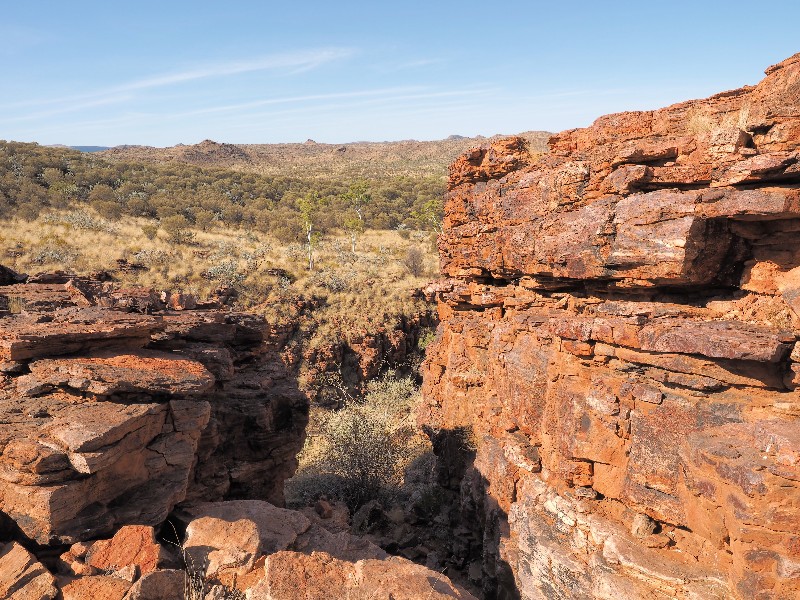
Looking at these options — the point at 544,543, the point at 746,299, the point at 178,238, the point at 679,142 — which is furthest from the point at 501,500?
the point at 178,238

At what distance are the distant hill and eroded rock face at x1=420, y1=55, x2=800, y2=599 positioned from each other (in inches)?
2593

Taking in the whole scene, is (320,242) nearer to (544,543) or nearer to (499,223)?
(499,223)

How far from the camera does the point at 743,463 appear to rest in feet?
17.6

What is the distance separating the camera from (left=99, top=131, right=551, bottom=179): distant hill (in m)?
78.5

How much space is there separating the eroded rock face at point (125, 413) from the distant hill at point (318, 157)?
6450 cm

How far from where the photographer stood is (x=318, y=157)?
333 ft

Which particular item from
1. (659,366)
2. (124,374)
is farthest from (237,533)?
(659,366)

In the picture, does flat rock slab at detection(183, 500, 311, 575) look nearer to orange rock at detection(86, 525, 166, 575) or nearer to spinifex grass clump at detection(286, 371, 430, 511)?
orange rock at detection(86, 525, 166, 575)

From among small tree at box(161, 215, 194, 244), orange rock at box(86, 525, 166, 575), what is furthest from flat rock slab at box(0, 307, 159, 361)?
small tree at box(161, 215, 194, 244)

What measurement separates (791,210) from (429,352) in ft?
33.4

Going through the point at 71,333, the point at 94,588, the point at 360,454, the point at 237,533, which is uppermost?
the point at 71,333

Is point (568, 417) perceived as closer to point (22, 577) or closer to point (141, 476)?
point (141, 476)

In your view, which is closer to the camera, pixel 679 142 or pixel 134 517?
pixel 134 517

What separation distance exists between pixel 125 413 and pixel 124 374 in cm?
74
